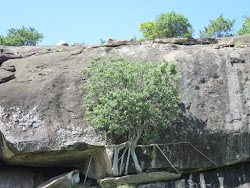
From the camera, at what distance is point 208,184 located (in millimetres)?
10508

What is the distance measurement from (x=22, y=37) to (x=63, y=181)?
17970mm

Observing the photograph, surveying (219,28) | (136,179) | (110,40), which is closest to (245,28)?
(219,28)

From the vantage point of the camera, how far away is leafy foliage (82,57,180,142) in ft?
32.4

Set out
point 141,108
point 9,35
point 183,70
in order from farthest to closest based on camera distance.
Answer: point 9,35, point 183,70, point 141,108

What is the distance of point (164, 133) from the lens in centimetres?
1060

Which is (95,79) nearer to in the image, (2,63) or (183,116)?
(183,116)

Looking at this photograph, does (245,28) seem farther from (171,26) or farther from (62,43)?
(62,43)

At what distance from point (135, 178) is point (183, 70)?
4.42m

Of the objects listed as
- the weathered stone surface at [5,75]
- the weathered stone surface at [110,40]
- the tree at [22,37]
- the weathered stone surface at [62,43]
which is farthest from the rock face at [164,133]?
the tree at [22,37]

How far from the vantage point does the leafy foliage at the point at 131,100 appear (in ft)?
32.4

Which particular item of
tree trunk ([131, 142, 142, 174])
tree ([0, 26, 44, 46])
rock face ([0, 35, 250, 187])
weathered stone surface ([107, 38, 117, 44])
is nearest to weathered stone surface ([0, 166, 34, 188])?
rock face ([0, 35, 250, 187])

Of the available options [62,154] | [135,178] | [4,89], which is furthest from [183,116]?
[4,89]

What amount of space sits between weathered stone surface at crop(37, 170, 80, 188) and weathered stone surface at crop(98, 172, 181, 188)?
104 cm

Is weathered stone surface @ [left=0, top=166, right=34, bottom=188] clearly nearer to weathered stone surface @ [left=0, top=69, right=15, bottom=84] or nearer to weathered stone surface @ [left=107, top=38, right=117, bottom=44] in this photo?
weathered stone surface @ [left=0, top=69, right=15, bottom=84]
